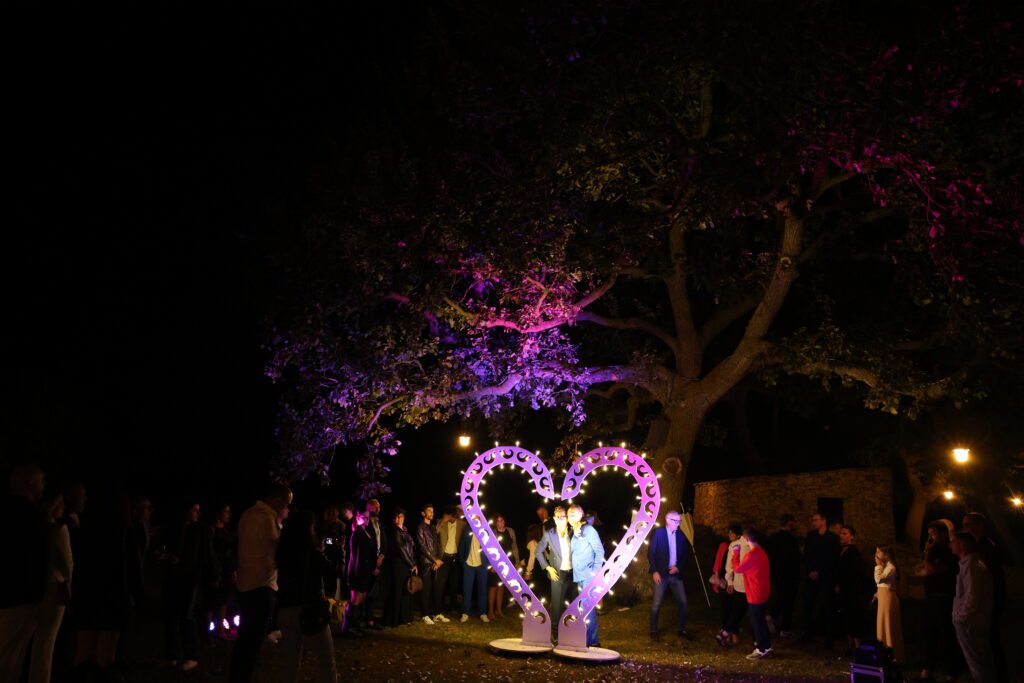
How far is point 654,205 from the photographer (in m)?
15.6

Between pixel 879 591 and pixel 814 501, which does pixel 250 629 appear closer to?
Answer: pixel 879 591

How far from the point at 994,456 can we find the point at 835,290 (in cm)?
786

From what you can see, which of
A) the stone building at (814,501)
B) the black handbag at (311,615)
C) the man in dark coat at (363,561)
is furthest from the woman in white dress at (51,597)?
the stone building at (814,501)

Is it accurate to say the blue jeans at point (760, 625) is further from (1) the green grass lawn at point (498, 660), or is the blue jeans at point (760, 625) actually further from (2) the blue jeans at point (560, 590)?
(2) the blue jeans at point (560, 590)

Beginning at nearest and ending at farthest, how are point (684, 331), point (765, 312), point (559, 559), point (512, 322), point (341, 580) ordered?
point (559, 559)
point (341, 580)
point (512, 322)
point (765, 312)
point (684, 331)

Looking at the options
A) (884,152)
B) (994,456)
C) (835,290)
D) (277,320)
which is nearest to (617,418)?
(835,290)

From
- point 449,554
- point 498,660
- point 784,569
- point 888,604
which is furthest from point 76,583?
point 784,569

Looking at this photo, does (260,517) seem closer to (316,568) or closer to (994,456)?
(316,568)

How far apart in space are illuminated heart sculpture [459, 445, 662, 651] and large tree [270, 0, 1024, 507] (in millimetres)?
3295

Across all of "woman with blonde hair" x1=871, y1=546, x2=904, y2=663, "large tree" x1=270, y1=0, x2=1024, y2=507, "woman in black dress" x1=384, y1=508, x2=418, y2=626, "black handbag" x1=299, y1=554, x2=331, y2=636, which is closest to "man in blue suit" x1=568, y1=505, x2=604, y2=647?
"woman in black dress" x1=384, y1=508, x2=418, y2=626

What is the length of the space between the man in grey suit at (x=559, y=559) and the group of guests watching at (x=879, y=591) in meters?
2.11

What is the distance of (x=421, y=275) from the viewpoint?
14117 mm

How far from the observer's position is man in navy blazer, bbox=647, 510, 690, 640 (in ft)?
42.1

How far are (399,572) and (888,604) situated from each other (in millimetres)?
6628
